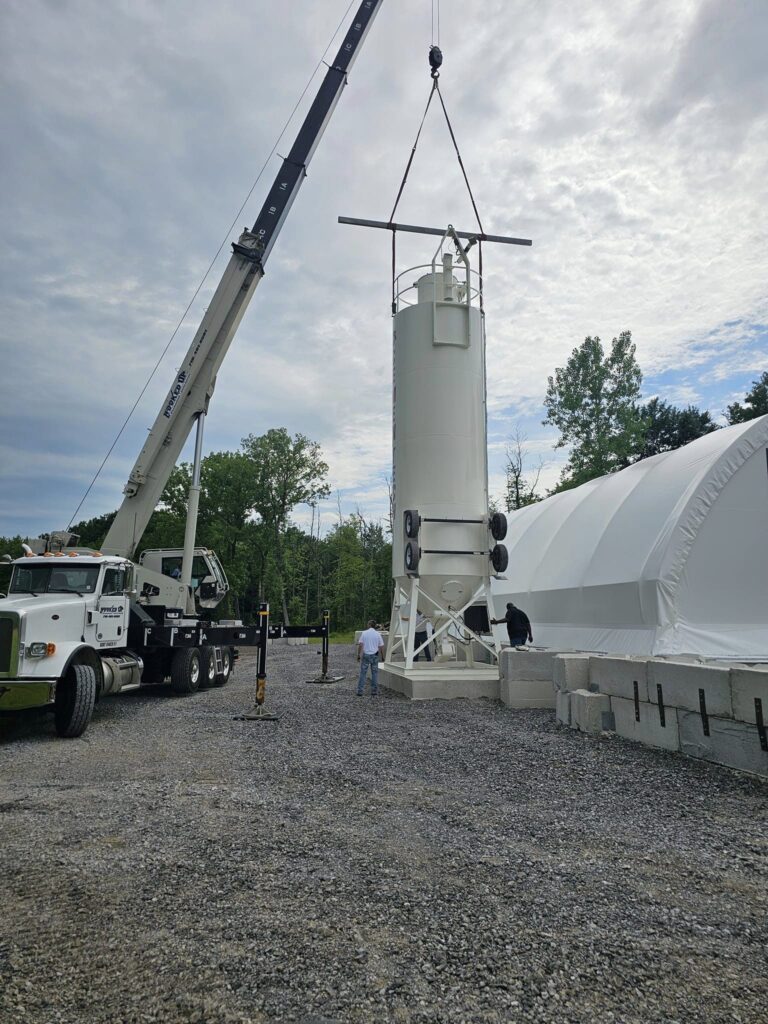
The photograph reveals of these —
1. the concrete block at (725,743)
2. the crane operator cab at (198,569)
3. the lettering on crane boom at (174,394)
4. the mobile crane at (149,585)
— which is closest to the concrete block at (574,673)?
the concrete block at (725,743)

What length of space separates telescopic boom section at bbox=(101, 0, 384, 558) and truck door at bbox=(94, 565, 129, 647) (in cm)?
251

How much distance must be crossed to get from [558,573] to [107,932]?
553 inches

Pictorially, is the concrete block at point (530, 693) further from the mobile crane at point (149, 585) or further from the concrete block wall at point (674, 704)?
the mobile crane at point (149, 585)

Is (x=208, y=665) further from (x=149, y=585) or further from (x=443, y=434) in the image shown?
(x=443, y=434)

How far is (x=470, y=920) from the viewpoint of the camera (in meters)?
3.78

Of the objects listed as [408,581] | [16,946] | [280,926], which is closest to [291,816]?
[280,926]

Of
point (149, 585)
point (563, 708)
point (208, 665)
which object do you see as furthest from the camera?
point (208, 665)

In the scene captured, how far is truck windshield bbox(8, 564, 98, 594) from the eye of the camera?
1113 centimetres

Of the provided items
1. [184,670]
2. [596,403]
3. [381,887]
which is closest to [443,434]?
[184,670]

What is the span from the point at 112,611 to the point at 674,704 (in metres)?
8.81

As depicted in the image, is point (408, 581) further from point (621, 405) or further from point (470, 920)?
point (621, 405)

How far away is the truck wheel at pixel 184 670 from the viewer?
13859 mm

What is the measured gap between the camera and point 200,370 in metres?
14.6

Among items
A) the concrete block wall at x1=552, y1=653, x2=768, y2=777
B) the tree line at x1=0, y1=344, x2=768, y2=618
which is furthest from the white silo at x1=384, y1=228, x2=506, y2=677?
the tree line at x1=0, y1=344, x2=768, y2=618
